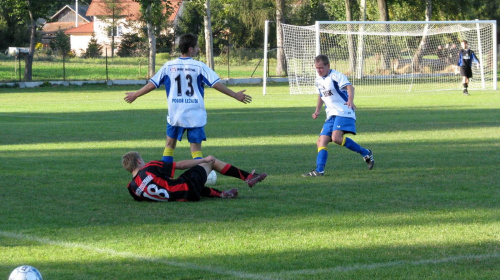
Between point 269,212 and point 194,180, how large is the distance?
95 centimetres

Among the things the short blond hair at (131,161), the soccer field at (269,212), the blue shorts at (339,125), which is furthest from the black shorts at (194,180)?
the blue shorts at (339,125)

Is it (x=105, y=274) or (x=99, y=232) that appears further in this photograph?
(x=99, y=232)

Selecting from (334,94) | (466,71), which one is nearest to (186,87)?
(334,94)

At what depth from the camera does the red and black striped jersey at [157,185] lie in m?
7.29

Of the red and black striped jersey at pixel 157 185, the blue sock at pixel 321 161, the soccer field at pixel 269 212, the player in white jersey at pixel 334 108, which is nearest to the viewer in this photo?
the soccer field at pixel 269 212

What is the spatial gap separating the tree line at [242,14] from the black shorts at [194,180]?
30.3 m

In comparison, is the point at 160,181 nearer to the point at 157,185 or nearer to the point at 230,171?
the point at 157,185

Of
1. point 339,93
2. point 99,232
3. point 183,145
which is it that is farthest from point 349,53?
point 99,232

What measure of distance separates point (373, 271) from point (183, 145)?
27.8 feet

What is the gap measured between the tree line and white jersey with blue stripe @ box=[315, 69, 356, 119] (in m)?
28.8

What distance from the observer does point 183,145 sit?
1304 cm

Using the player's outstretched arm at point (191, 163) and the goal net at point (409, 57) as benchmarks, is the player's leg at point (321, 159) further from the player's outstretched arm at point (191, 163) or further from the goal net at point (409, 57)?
the goal net at point (409, 57)

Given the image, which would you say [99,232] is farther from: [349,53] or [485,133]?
[349,53]

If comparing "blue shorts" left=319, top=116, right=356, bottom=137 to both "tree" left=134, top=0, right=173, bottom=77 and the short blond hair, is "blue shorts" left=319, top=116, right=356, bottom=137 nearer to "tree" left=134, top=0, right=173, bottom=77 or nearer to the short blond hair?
the short blond hair
